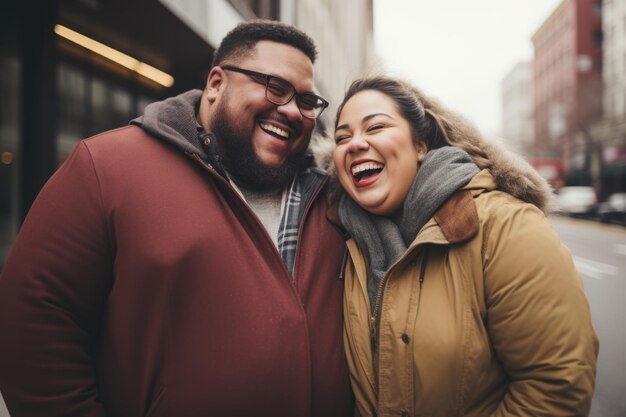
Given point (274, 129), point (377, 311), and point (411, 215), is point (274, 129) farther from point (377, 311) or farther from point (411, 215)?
point (377, 311)

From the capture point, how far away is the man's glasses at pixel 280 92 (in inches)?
87.2

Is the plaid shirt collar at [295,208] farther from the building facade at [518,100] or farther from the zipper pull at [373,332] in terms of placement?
the building facade at [518,100]

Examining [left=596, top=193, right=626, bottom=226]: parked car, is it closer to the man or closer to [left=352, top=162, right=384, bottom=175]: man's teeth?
[left=352, top=162, right=384, bottom=175]: man's teeth

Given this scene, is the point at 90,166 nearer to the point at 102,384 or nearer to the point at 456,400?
the point at 102,384

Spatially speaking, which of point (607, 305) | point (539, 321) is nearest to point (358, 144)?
point (539, 321)

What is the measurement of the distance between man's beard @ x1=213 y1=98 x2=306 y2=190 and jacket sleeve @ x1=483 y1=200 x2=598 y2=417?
3.77 ft

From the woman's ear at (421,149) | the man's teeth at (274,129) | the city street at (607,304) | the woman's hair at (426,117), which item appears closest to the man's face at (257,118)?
the man's teeth at (274,129)

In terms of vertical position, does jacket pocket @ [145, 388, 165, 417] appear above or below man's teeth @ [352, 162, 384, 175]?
below

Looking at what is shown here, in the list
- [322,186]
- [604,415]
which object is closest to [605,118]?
[604,415]

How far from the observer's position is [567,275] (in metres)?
1.67

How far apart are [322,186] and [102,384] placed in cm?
141

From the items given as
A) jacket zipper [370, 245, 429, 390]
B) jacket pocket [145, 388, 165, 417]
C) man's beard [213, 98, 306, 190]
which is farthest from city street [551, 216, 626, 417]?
jacket pocket [145, 388, 165, 417]

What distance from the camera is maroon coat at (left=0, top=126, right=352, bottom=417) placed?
61.4 inches

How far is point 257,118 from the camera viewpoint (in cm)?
226
